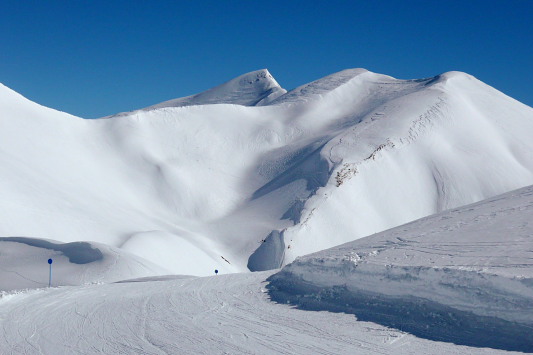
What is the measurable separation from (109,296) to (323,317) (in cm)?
494

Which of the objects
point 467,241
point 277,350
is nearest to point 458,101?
point 467,241

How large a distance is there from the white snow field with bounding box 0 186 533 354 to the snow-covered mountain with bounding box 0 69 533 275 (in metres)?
16.9

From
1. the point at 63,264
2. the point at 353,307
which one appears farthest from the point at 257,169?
the point at 353,307

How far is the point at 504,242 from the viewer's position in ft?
26.5

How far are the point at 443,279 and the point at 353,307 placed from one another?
1569mm

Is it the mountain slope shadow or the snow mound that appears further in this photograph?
the snow mound

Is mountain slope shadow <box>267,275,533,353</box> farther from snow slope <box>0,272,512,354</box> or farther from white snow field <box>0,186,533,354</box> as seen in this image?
snow slope <box>0,272,512,354</box>

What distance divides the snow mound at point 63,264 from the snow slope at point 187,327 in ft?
31.0

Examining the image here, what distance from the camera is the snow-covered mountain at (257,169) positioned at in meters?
29.9

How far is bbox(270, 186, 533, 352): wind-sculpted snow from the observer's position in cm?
646

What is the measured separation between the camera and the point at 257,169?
4434 cm

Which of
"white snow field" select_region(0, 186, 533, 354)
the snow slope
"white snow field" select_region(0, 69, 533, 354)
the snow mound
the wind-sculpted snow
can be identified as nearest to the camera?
the wind-sculpted snow

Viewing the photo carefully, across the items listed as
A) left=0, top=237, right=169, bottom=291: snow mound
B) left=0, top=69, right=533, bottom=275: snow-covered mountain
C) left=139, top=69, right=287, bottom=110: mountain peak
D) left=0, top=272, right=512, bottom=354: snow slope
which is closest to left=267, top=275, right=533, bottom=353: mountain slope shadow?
left=0, top=272, right=512, bottom=354: snow slope

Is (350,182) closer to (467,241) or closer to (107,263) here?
(107,263)
